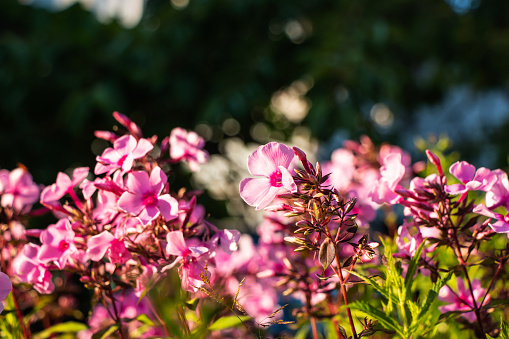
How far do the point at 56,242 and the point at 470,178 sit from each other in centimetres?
54

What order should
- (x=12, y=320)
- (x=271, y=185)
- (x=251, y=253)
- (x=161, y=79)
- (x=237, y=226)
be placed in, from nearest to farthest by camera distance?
(x=271, y=185) → (x=12, y=320) → (x=251, y=253) → (x=161, y=79) → (x=237, y=226)

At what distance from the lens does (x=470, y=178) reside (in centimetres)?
59

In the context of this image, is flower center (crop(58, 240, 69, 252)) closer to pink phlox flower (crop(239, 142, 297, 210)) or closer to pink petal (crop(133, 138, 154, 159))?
pink petal (crop(133, 138, 154, 159))

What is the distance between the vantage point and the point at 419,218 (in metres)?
0.60

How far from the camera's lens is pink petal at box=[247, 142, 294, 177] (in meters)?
0.54

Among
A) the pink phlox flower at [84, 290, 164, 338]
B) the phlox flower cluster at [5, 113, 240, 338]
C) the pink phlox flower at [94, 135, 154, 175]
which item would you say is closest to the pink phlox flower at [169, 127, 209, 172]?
the phlox flower cluster at [5, 113, 240, 338]

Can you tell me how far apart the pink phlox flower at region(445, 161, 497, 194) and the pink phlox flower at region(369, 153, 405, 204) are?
6 cm

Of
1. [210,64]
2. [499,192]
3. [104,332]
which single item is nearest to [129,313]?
[104,332]

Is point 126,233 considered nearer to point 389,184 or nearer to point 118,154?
point 118,154

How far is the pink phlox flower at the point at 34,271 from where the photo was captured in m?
0.66

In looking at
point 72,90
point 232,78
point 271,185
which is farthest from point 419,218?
point 72,90

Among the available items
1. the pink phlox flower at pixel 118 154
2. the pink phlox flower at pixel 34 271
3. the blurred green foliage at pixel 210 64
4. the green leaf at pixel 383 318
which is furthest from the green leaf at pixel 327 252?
the blurred green foliage at pixel 210 64

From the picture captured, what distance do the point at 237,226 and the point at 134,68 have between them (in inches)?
62.9

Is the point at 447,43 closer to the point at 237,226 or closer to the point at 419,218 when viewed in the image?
the point at 237,226
